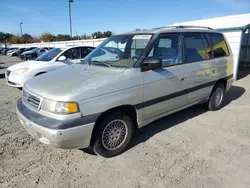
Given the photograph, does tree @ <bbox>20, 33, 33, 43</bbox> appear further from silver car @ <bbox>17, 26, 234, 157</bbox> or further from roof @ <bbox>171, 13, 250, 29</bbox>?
silver car @ <bbox>17, 26, 234, 157</bbox>

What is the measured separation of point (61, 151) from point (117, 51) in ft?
6.51

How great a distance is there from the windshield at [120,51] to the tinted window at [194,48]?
3.13 ft

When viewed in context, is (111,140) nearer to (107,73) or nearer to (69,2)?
(107,73)

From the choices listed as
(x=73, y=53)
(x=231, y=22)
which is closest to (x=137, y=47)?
(x=73, y=53)

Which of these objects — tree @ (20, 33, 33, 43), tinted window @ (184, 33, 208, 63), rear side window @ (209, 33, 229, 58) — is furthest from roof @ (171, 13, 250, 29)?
tree @ (20, 33, 33, 43)

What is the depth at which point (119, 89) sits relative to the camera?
9.64ft

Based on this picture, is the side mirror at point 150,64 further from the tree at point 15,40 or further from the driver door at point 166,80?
the tree at point 15,40

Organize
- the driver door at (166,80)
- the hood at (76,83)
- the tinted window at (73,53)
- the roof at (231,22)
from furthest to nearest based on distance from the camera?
the roof at (231,22) < the tinted window at (73,53) < the driver door at (166,80) < the hood at (76,83)

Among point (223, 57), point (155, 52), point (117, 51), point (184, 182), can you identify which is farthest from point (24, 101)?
point (223, 57)

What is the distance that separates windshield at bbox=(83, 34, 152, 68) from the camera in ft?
11.3

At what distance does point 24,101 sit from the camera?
3.20 m

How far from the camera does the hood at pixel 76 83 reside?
2.67 metres

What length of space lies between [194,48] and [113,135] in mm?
2518

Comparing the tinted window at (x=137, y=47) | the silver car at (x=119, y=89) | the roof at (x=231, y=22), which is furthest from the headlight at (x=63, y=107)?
the roof at (x=231, y=22)
